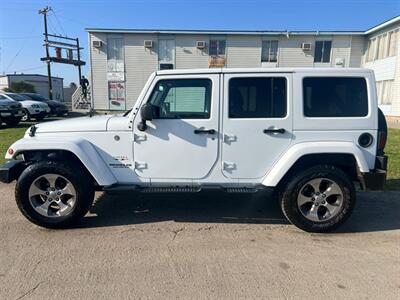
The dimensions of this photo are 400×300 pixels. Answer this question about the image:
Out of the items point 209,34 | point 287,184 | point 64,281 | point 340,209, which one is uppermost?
A: point 209,34

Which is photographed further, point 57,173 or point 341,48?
point 341,48

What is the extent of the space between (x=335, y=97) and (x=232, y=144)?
1372 millimetres

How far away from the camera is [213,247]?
3551 millimetres

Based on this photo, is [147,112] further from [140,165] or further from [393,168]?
[393,168]

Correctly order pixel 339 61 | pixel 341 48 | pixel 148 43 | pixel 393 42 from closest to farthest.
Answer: pixel 393 42, pixel 148 43, pixel 339 61, pixel 341 48

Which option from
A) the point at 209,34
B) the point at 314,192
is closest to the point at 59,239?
the point at 314,192

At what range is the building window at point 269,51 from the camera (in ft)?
83.1

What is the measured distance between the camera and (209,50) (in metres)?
25.5

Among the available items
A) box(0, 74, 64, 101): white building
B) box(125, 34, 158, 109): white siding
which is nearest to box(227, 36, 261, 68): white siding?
box(125, 34, 158, 109): white siding

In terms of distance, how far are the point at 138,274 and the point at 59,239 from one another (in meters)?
1.25

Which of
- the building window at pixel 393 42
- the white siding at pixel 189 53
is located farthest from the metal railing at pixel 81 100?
the building window at pixel 393 42

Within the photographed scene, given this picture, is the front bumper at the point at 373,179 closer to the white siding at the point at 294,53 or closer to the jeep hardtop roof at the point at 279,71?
the jeep hardtop roof at the point at 279,71

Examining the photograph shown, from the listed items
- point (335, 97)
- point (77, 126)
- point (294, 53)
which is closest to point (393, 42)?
point (294, 53)

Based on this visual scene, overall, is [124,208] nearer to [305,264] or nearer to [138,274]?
[138,274]
